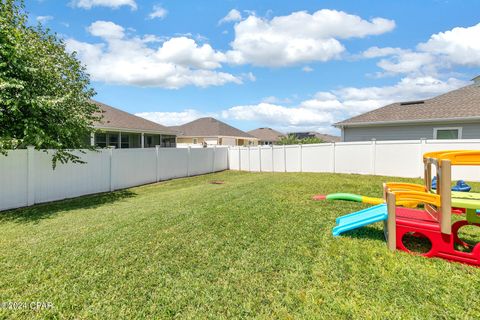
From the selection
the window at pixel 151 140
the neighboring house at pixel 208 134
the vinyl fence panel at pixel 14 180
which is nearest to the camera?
the vinyl fence panel at pixel 14 180

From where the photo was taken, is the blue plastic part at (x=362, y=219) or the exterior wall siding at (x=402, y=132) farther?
the exterior wall siding at (x=402, y=132)

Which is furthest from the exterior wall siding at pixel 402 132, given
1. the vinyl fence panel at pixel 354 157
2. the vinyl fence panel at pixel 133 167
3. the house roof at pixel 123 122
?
the house roof at pixel 123 122

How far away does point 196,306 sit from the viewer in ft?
8.91

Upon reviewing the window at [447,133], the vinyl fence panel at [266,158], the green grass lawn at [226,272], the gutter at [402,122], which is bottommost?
the green grass lawn at [226,272]

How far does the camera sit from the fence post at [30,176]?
809 cm

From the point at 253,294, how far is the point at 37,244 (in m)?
3.77

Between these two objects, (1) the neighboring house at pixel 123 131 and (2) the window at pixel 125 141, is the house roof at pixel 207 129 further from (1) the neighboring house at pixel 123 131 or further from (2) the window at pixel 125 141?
(2) the window at pixel 125 141

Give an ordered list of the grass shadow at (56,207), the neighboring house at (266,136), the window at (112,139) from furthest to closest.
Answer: the neighboring house at (266,136), the window at (112,139), the grass shadow at (56,207)

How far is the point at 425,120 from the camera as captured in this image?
1296cm

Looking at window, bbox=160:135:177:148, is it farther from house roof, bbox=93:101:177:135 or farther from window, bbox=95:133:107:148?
window, bbox=95:133:107:148

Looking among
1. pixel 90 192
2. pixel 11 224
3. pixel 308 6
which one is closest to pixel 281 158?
pixel 308 6

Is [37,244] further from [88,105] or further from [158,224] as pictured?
[88,105]

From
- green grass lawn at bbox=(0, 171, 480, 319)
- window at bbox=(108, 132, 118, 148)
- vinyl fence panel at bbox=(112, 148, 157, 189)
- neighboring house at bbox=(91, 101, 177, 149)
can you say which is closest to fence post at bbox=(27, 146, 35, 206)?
green grass lawn at bbox=(0, 171, 480, 319)

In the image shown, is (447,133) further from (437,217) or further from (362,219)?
(362,219)
